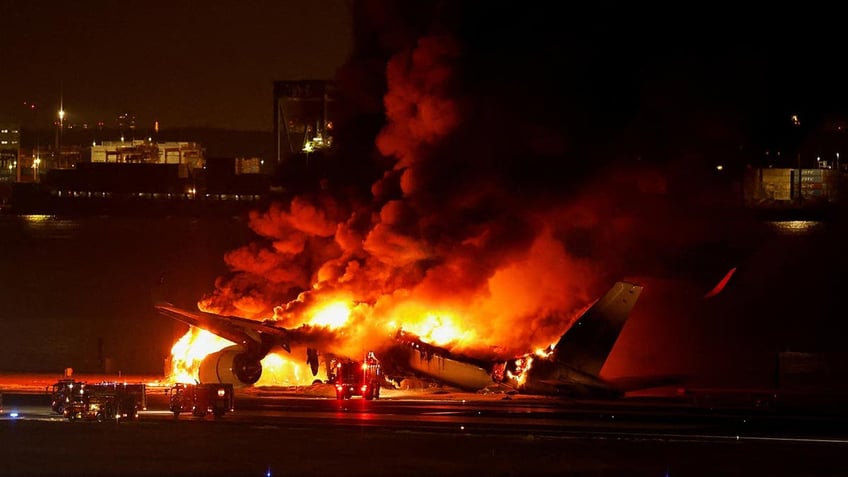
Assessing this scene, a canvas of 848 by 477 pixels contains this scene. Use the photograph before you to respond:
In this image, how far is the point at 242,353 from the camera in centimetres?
5219

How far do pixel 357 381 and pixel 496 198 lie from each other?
10633mm

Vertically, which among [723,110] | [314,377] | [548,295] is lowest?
[314,377]

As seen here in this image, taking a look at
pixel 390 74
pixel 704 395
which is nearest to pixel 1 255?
pixel 390 74

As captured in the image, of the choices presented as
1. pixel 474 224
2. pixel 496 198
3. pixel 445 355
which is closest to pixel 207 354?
pixel 445 355

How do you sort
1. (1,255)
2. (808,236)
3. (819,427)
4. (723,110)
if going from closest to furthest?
(819,427)
(723,110)
(808,236)
(1,255)

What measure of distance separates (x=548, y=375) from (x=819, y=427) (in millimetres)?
12154

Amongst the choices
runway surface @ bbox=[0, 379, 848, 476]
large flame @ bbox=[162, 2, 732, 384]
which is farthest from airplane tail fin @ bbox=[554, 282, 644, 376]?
large flame @ bbox=[162, 2, 732, 384]

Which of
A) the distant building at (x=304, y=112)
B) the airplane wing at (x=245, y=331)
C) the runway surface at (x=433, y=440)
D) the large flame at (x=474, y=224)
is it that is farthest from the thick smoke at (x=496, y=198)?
the distant building at (x=304, y=112)

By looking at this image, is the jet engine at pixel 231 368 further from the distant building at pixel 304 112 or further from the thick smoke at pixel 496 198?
the distant building at pixel 304 112

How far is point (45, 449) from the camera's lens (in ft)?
111

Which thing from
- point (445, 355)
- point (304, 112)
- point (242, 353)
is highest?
point (304, 112)

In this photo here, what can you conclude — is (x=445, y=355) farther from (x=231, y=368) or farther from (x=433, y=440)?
(x=433, y=440)

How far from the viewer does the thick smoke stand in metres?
53.9

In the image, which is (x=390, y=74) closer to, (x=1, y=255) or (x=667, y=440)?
(x=667, y=440)
